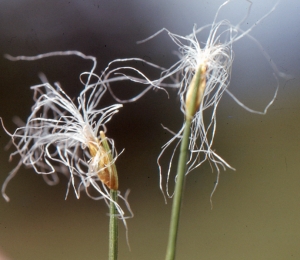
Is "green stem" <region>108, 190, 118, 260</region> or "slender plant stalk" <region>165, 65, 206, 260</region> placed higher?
"slender plant stalk" <region>165, 65, 206, 260</region>

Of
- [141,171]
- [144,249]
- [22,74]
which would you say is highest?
[22,74]

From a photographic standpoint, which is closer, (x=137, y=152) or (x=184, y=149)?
(x=184, y=149)

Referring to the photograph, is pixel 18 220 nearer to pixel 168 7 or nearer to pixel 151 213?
pixel 151 213

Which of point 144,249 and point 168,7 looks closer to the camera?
point 168,7

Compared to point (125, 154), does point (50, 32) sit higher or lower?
higher

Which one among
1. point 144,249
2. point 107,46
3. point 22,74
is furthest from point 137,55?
point 144,249

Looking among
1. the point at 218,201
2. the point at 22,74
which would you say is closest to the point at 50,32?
the point at 22,74

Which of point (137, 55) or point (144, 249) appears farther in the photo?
point (144, 249)

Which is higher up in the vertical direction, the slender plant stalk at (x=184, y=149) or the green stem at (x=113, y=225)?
the slender plant stalk at (x=184, y=149)

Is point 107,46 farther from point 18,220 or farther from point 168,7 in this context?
point 18,220
